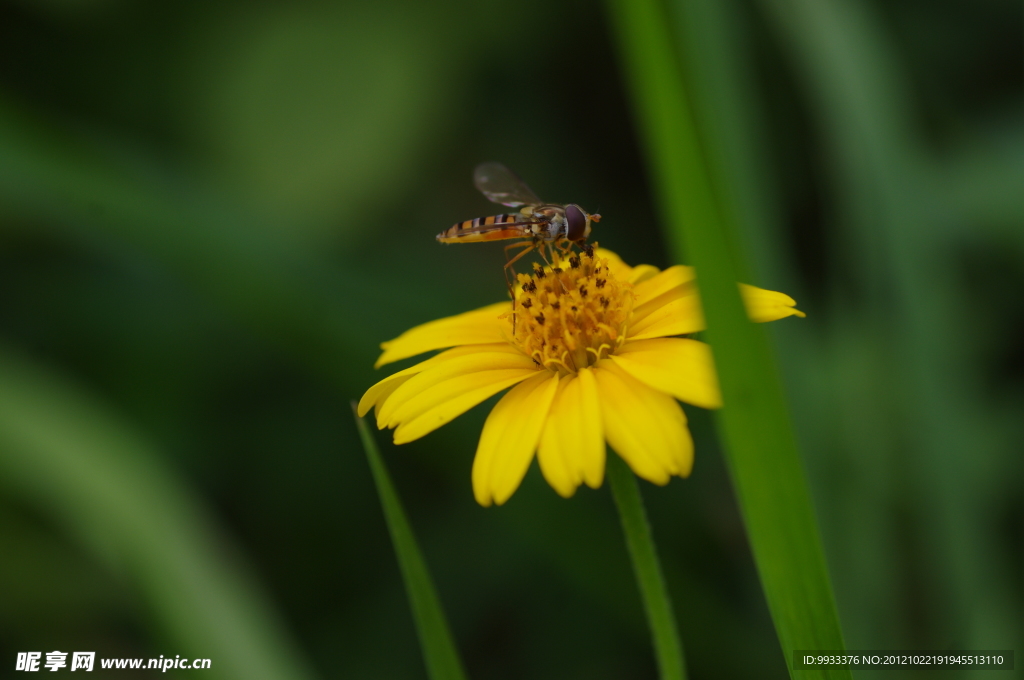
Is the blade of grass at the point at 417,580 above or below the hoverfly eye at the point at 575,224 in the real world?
below

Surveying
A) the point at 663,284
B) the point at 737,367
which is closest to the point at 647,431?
the point at 737,367

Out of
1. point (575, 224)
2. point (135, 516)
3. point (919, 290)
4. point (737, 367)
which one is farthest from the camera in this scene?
point (919, 290)

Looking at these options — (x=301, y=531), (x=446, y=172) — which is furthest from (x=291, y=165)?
(x=301, y=531)

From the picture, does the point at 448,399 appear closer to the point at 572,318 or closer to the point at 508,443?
the point at 508,443

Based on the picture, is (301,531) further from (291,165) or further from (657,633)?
(657,633)

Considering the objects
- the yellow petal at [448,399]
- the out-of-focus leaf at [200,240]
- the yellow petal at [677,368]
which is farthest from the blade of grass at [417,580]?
the out-of-focus leaf at [200,240]

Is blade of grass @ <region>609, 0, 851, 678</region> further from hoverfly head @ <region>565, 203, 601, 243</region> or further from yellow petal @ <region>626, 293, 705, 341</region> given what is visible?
hoverfly head @ <region>565, 203, 601, 243</region>

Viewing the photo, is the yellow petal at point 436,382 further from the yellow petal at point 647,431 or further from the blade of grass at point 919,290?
the blade of grass at point 919,290
